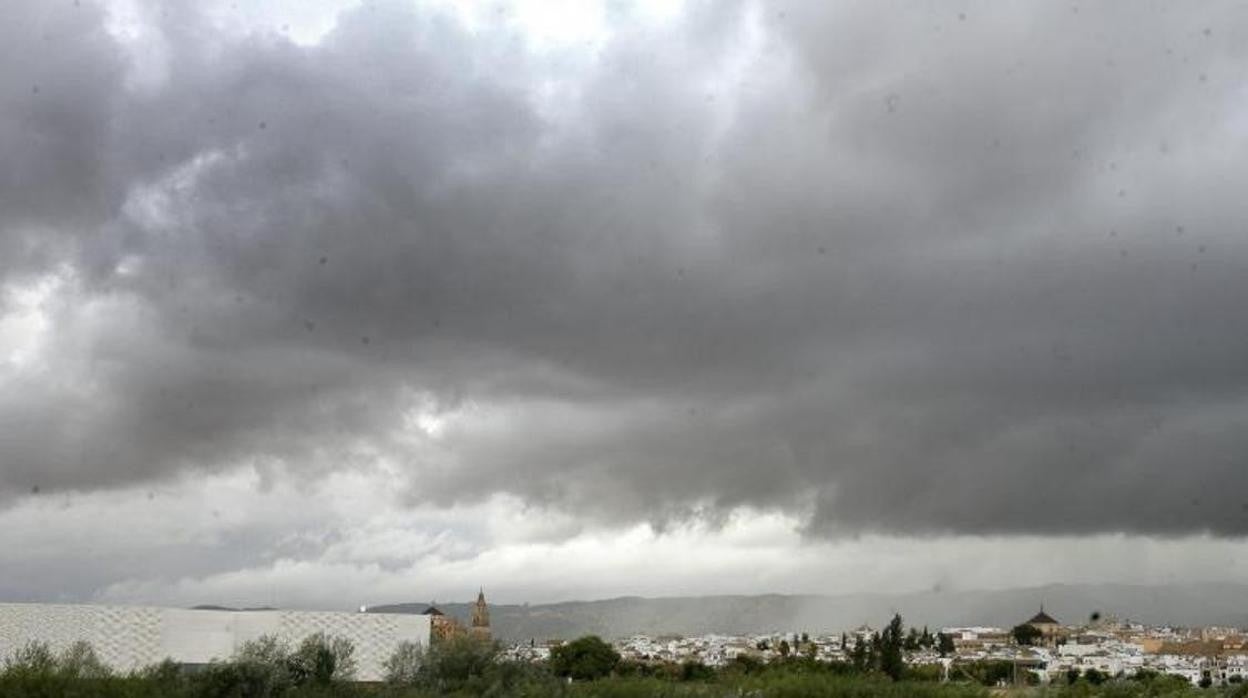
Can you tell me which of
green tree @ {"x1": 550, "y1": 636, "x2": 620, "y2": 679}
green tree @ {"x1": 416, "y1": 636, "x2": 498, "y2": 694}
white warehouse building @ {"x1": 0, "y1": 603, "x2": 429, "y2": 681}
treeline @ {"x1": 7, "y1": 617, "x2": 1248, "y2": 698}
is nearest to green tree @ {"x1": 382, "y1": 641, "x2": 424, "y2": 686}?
treeline @ {"x1": 7, "y1": 617, "x2": 1248, "y2": 698}

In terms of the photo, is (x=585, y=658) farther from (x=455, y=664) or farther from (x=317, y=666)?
(x=317, y=666)

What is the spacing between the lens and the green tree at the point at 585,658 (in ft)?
314

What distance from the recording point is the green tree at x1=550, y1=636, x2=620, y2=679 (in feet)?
314

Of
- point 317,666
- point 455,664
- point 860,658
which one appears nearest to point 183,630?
point 317,666

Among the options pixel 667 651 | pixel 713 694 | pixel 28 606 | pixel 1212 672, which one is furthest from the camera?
pixel 667 651

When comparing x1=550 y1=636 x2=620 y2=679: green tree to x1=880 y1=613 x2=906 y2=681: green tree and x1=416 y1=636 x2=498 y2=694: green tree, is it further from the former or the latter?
x1=416 y1=636 x2=498 y2=694: green tree

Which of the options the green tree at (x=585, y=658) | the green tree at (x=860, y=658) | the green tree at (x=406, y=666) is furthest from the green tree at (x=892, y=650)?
the green tree at (x=406, y=666)

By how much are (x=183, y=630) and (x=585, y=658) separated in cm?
3143

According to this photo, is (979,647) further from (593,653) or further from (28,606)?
(28,606)

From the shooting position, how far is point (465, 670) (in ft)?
167

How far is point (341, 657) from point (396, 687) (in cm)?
883

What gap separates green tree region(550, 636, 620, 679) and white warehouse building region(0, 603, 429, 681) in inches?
542

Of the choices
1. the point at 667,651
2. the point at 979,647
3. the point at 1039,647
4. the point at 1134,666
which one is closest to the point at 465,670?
the point at 1134,666

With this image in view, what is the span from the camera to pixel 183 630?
8081cm
